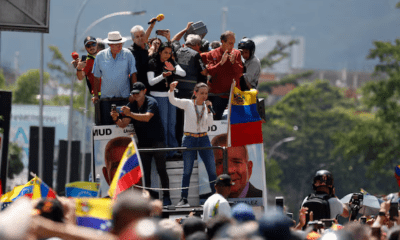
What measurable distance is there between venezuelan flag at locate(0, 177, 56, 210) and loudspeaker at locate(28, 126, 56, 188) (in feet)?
39.0

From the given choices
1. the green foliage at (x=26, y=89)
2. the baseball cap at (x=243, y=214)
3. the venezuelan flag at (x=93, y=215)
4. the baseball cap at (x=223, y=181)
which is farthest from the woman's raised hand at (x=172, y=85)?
the green foliage at (x=26, y=89)

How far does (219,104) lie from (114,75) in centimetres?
170

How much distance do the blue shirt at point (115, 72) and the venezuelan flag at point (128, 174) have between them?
2403mm

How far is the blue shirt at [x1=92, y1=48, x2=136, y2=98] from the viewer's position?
11609 mm

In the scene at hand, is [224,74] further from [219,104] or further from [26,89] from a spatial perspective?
[26,89]

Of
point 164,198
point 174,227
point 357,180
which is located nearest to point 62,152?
point 164,198

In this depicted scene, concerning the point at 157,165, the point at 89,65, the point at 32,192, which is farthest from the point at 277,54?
the point at 32,192

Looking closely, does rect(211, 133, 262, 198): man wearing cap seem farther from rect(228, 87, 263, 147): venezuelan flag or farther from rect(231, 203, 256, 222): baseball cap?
rect(231, 203, 256, 222): baseball cap

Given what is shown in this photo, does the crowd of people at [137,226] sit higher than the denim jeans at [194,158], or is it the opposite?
the denim jeans at [194,158]

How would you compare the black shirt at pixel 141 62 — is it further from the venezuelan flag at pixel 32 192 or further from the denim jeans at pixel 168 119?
the venezuelan flag at pixel 32 192

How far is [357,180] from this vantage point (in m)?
83.1

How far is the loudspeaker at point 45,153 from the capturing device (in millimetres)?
23297

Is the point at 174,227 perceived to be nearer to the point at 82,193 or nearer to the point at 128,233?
the point at 128,233

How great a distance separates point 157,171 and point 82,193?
210 centimetres
